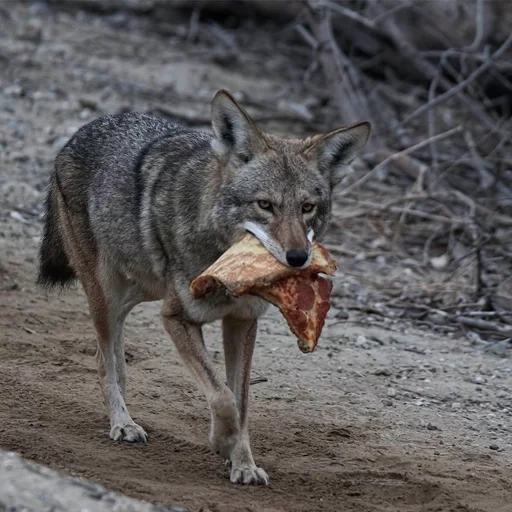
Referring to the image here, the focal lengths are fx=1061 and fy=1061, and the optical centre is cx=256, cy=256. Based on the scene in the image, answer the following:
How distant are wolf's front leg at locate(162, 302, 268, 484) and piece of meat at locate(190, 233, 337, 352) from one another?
339 mm

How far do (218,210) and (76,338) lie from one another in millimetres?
2202

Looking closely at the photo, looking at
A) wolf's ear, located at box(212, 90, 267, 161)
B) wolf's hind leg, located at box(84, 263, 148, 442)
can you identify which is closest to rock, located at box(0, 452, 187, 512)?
wolf's hind leg, located at box(84, 263, 148, 442)

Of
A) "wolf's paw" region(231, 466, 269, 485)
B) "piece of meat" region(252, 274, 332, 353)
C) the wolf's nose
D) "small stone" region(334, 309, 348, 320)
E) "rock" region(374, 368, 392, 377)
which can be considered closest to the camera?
the wolf's nose

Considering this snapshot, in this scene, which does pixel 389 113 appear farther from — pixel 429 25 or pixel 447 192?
pixel 447 192

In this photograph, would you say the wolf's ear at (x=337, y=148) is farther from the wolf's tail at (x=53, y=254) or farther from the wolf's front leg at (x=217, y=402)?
the wolf's tail at (x=53, y=254)

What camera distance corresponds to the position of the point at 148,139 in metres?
5.90

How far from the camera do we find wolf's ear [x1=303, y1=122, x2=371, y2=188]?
5.12m

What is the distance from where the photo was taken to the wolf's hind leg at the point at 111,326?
559 centimetres

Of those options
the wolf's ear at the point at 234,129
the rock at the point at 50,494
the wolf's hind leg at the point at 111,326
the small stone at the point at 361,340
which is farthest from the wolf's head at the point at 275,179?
the small stone at the point at 361,340

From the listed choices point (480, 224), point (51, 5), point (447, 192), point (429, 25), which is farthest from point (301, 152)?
point (51, 5)

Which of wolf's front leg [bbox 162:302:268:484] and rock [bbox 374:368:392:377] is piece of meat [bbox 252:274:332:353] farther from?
rock [bbox 374:368:392:377]

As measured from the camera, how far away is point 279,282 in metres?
4.62

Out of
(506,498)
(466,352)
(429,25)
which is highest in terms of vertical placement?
(429,25)

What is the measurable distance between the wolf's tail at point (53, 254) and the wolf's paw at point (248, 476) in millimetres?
1794
